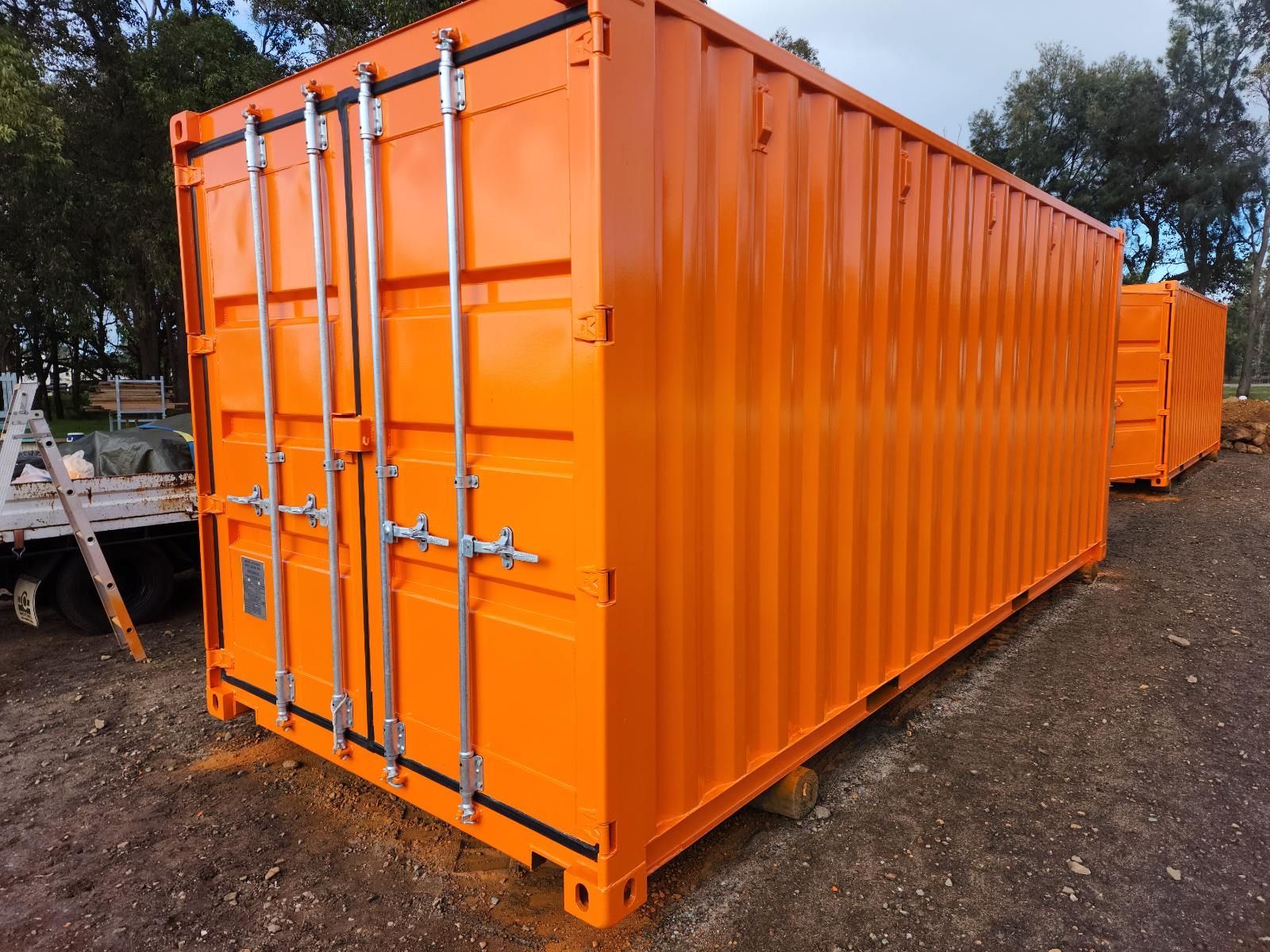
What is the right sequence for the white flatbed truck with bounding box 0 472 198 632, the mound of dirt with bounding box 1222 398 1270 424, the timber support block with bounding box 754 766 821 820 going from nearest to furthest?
1. the timber support block with bounding box 754 766 821 820
2. the white flatbed truck with bounding box 0 472 198 632
3. the mound of dirt with bounding box 1222 398 1270 424

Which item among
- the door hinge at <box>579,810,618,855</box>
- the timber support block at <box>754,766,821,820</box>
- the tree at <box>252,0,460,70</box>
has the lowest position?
the timber support block at <box>754,766,821,820</box>

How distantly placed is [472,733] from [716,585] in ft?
3.34

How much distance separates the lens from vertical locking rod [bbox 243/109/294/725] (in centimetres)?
332

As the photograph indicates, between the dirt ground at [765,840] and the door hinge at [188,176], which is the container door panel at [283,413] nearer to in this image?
Result: the door hinge at [188,176]

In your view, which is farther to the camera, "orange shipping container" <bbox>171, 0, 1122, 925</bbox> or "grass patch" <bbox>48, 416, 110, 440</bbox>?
"grass patch" <bbox>48, 416, 110, 440</bbox>

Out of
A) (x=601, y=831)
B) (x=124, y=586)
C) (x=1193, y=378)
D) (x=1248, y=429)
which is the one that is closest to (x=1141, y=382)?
(x=1193, y=378)

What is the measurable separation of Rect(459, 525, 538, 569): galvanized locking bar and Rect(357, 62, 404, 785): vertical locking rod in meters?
0.46

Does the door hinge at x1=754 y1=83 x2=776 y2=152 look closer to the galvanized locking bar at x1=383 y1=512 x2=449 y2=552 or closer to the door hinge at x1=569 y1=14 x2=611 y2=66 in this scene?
the door hinge at x1=569 y1=14 x2=611 y2=66

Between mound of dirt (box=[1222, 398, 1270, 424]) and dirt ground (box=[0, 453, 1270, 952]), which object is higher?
mound of dirt (box=[1222, 398, 1270, 424])

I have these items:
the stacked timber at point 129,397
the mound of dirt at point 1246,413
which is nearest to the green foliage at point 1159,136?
the mound of dirt at point 1246,413

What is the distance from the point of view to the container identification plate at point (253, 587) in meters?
3.65

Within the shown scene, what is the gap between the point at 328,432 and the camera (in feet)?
10.2

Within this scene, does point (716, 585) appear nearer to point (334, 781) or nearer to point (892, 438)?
point (892, 438)

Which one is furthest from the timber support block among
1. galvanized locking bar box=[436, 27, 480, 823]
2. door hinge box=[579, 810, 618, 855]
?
galvanized locking bar box=[436, 27, 480, 823]
